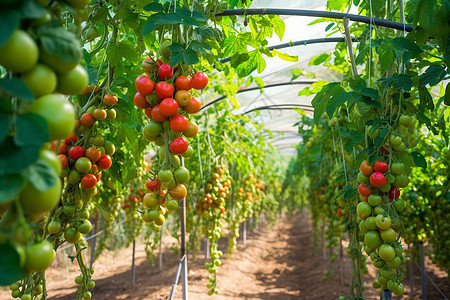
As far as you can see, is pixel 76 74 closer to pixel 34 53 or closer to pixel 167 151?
pixel 34 53

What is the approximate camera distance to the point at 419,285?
563 centimetres

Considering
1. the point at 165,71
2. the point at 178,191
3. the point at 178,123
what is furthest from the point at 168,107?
the point at 178,191

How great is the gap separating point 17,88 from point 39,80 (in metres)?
0.04

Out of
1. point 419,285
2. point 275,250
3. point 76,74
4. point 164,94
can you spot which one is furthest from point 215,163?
point 275,250

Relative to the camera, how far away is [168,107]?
1013 mm

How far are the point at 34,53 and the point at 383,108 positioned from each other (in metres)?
1.45

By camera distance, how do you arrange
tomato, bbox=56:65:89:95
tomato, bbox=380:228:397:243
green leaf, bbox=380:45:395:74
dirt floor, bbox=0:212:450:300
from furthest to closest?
dirt floor, bbox=0:212:450:300, green leaf, bbox=380:45:395:74, tomato, bbox=380:228:397:243, tomato, bbox=56:65:89:95

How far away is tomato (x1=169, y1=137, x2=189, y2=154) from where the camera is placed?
106 centimetres

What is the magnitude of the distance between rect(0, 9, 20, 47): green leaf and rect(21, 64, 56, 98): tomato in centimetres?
Result: 6

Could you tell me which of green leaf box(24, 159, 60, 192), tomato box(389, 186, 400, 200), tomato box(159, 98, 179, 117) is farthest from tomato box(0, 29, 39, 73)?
tomato box(389, 186, 400, 200)

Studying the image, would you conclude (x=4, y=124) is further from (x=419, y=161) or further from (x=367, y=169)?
(x=419, y=161)

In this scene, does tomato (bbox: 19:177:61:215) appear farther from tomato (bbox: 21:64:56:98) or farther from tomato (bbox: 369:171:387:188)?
tomato (bbox: 369:171:387:188)

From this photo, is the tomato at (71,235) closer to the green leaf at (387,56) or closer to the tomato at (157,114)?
the tomato at (157,114)

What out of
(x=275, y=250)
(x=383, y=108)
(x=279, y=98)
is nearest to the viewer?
(x=383, y=108)
